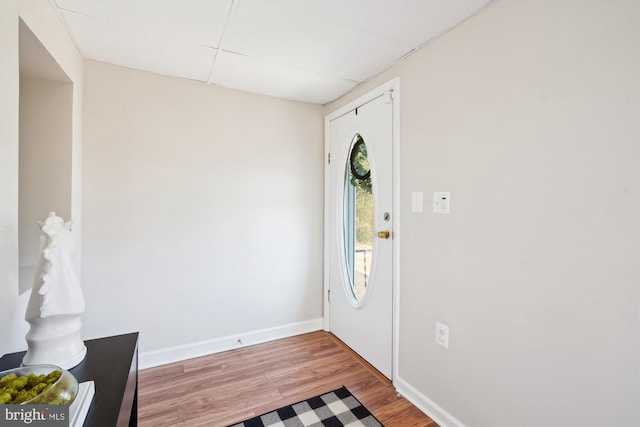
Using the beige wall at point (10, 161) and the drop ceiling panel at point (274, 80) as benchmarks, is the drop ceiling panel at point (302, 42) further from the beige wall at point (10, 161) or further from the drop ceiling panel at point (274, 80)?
the beige wall at point (10, 161)

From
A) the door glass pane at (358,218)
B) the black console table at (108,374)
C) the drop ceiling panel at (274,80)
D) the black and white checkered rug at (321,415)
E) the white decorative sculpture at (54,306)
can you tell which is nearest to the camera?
the black console table at (108,374)

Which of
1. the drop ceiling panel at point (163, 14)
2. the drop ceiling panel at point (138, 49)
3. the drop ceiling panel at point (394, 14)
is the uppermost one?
the drop ceiling panel at point (138, 49)

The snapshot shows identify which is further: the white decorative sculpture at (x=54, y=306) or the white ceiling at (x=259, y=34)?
the white ceiling at (x=259, y=34)

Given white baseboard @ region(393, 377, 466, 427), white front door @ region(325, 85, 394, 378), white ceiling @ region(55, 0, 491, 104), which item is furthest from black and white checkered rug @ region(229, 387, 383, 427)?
white ceiling @ region(55, 0, 491, 104)

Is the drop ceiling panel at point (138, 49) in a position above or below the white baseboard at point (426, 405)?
above

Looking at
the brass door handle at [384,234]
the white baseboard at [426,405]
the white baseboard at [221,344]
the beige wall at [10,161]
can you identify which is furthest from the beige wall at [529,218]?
the beige wall at [10,161]

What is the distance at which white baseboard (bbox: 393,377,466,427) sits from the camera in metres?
1.53

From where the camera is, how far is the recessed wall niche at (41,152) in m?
1.60

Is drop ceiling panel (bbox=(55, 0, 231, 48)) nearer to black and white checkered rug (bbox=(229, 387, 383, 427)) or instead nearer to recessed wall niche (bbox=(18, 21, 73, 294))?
recessed wall niche (bbox=(18, 21, 73, 294))

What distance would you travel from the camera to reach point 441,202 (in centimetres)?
159

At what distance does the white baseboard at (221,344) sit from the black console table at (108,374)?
3.28 feet

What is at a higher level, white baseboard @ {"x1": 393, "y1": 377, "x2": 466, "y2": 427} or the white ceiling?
the white ceiling

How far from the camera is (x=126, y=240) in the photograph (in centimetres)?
203

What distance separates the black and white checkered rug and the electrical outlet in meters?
0.57
